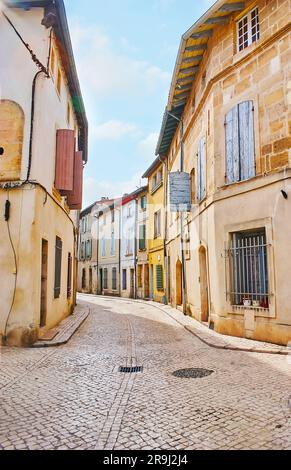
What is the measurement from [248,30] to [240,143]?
2921 mm

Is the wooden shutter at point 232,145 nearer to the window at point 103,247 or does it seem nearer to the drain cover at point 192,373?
the drain cover at point 192,373

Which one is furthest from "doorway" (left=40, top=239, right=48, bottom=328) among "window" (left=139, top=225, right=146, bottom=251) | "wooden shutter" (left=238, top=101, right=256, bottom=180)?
"window" (left=139, top=225, right=146, bottom=251)

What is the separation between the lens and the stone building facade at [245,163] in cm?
850

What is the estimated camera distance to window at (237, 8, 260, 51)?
959cm

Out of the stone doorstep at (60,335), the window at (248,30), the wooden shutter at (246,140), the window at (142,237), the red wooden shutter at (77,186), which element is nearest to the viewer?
the stone doorstep at (60,335)

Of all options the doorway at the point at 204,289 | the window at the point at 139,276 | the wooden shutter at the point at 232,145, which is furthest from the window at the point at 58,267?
the window at the point at 139,276

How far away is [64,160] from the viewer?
11.1 m

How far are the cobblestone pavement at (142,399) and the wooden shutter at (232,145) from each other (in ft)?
14.3

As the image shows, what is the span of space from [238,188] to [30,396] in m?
6.74
